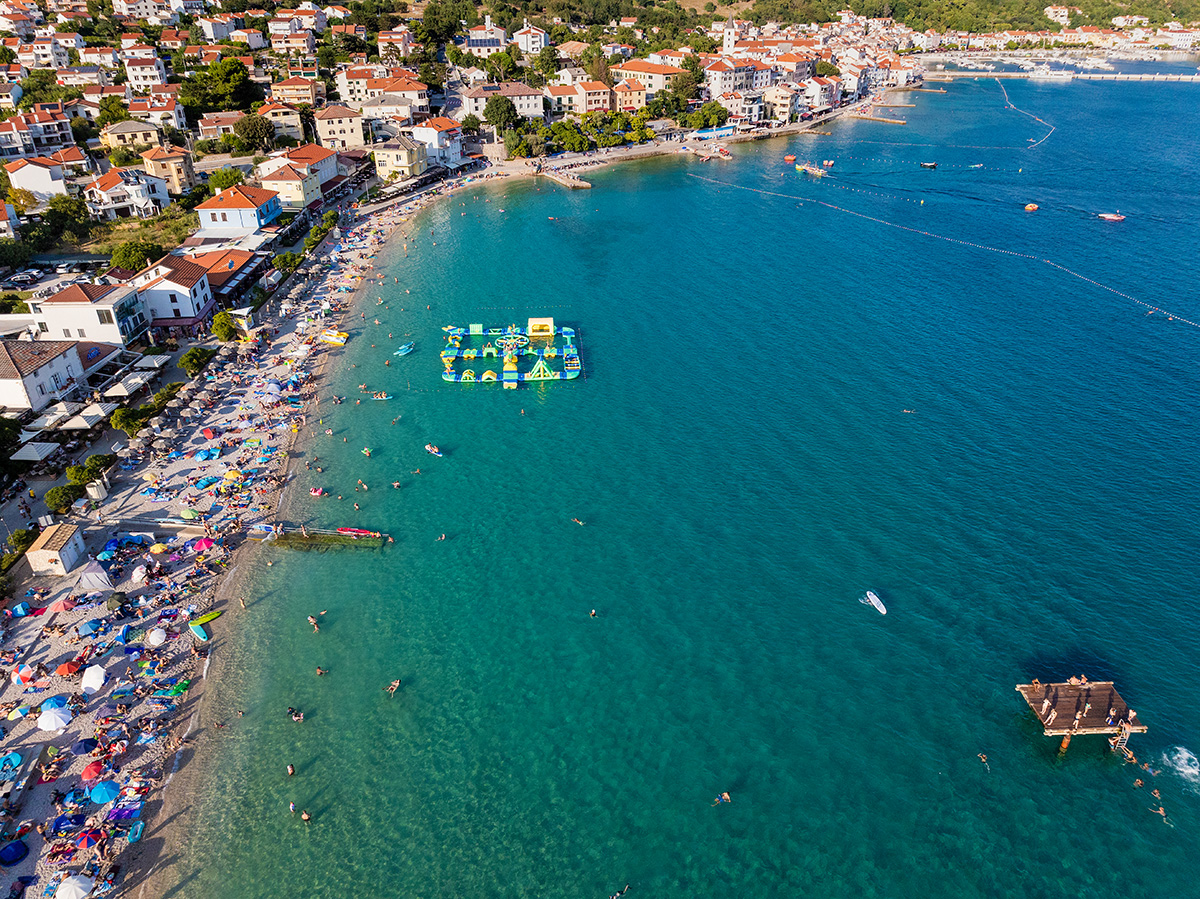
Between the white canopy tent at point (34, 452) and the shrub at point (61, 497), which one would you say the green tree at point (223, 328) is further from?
the shrub at point (61, 497)

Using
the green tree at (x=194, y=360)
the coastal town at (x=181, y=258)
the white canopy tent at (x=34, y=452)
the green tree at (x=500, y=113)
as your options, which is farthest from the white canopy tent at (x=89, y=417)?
the green tree at (x=500, y=113)

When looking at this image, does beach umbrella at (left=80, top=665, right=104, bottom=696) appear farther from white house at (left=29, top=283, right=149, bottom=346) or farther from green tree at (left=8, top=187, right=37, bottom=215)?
green tree at (left=8, top=187, right=37, bottom=215)

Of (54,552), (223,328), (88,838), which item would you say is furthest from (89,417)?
(88,838)

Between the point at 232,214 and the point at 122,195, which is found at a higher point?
the point at 122,195

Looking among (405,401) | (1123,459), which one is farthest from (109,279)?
(1123,459)

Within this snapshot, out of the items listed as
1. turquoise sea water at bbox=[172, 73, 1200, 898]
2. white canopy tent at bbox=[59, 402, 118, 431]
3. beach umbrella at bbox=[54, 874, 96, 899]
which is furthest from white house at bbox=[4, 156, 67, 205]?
beach umbrella at bbox=[54, 874, 96, 899]

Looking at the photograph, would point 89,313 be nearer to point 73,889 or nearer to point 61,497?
point 61,497
